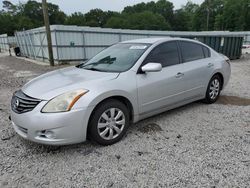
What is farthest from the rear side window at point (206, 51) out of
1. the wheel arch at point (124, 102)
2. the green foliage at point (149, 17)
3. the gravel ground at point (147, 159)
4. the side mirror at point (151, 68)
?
the green foliage at point (149, 17)

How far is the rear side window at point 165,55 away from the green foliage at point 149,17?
186ft

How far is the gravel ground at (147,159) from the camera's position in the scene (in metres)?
2.32

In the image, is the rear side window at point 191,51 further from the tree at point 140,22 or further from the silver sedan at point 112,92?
the tree at point 140,22

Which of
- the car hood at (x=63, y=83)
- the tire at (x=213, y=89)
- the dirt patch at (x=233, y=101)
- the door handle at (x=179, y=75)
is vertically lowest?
the dirt patch at (x=233, y=101)

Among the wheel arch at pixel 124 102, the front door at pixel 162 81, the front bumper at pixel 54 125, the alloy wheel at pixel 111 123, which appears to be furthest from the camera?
the front door at pixel 162 81

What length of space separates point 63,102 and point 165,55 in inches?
79.9

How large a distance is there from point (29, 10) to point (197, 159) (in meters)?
88.7

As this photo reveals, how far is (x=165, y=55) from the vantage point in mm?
3715

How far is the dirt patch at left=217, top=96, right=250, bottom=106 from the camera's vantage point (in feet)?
15.8

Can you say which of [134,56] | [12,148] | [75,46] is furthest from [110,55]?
[75,46]

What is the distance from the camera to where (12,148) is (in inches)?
118

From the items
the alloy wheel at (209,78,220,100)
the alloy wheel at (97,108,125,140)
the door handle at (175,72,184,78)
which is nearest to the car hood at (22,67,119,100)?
the alloy wheel at (97,108,125,140)

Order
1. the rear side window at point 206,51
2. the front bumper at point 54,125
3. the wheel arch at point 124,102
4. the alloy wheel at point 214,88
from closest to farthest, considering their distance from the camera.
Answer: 1. the front bumper at point 54,125
2. the wheel arch at point 124,102
3. the rear side window at point 206,51
4. the alloy wheel at point 214,88

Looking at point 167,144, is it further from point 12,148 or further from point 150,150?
point 12,148
